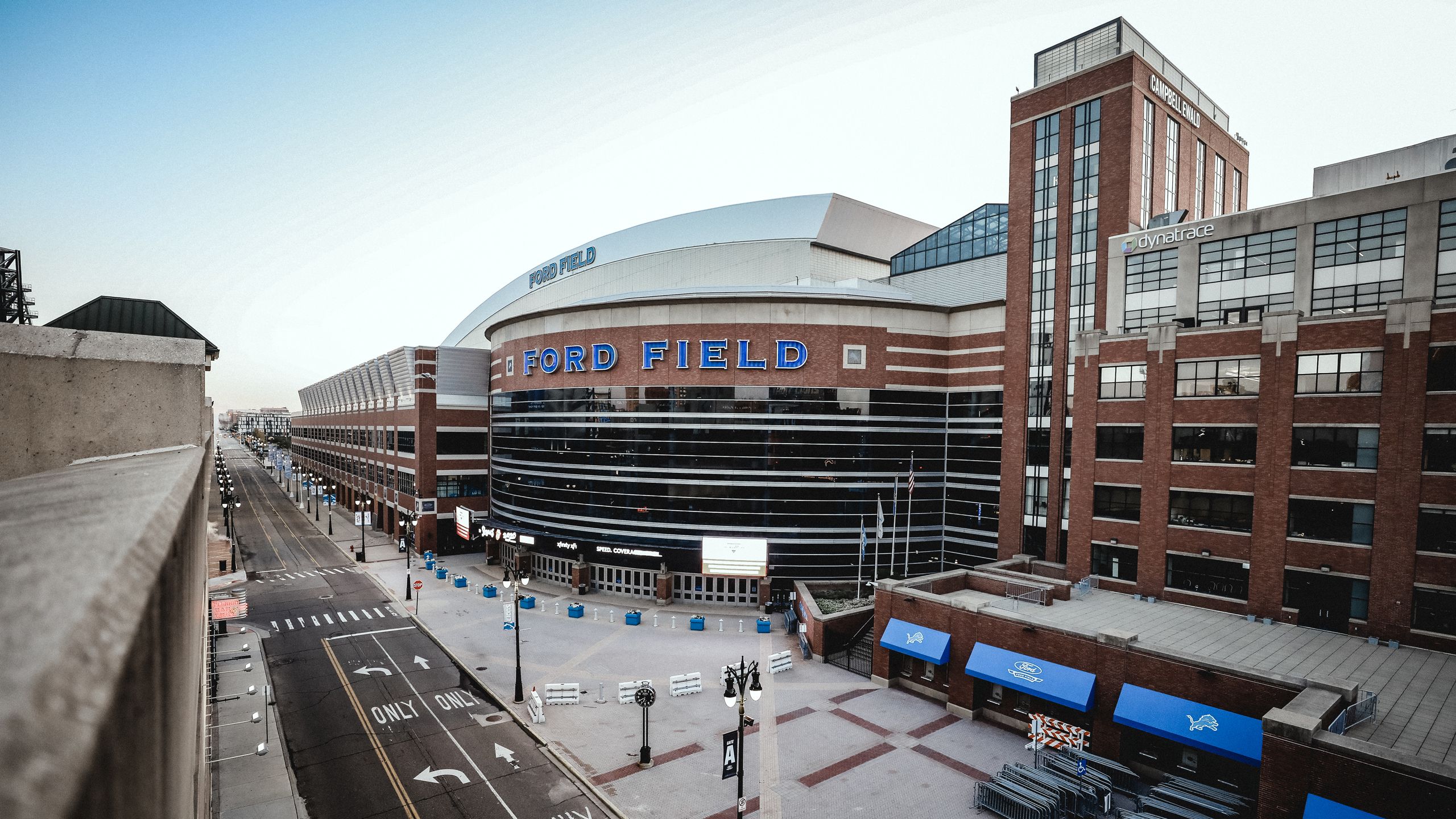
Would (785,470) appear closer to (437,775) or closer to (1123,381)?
(1123,381)

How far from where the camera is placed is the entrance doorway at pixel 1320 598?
2878cm

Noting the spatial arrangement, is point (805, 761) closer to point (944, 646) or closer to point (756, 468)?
point (944, 646)

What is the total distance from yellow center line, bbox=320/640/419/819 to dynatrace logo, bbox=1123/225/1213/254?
4080 cm

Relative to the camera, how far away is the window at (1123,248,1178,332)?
121 feet

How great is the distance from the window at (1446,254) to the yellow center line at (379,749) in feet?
140

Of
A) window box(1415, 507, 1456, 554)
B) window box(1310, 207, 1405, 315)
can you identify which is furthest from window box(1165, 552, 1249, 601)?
window box(1310, 207, 1405, 315)

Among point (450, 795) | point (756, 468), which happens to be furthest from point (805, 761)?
point (756, 468)

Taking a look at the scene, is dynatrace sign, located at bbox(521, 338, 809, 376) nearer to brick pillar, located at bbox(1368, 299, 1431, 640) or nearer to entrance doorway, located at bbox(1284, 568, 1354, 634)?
entrance doorway, located at bbox(1284, 568, 1354, 634)

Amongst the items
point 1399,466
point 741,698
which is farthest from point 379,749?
point 1399,466

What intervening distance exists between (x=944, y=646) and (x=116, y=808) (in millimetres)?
31763

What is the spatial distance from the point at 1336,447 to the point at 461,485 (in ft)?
194

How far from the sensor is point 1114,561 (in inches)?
1409

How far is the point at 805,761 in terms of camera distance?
987 inches

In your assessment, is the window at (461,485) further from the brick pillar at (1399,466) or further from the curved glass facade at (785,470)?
the brick pillar at (1399,466)
